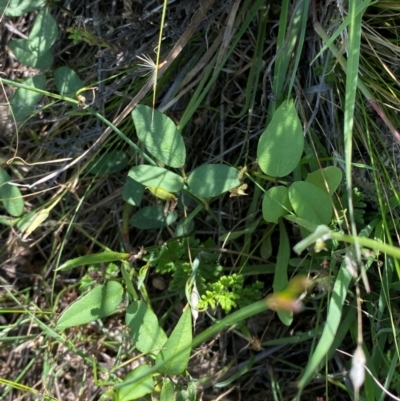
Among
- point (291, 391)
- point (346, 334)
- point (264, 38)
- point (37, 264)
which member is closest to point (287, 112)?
point (264, 38)

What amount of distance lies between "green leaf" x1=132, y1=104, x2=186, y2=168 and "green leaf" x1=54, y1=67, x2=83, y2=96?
0.33 m

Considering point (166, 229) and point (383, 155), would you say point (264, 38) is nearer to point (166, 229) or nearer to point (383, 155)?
point (383, 155)

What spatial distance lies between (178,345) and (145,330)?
119 millimetres

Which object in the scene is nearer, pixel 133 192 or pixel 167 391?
pixel 167 391

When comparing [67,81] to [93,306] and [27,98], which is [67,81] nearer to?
[27,98]

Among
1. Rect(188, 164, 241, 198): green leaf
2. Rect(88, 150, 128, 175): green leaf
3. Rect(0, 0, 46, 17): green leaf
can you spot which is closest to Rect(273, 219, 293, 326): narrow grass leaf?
Rect(188, 164, 241, 198): green leaf

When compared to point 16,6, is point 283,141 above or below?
below

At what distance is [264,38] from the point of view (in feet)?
4.56

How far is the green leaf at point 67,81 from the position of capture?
1.39 m

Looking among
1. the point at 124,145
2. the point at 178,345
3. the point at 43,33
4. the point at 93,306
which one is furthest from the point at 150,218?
the point at 43,33

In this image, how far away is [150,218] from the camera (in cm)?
144

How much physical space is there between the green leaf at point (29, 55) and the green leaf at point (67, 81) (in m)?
0.04

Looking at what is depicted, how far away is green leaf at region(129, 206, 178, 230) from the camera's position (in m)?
1.44

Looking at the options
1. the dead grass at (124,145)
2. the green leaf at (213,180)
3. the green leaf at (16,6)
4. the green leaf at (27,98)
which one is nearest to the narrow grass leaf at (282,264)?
the dead grass at (124,145)
